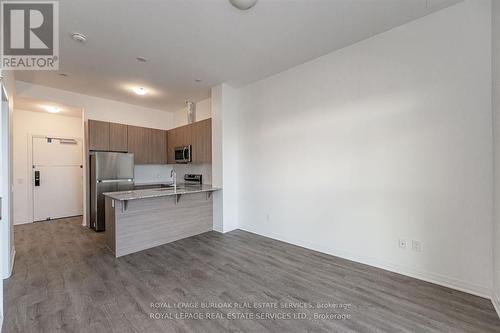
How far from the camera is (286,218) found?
149 inches

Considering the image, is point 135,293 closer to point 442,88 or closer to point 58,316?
point 58,316

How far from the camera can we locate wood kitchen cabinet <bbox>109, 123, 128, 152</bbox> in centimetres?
483

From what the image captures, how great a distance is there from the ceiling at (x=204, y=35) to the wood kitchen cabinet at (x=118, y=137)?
1.09 m

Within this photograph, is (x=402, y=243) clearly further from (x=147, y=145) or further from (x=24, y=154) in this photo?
(x=24, y=154)

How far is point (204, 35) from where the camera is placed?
Answer: 107 inches

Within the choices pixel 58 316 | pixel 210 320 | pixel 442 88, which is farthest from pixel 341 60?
pixel 58 316

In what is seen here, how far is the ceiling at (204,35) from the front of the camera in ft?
7.43

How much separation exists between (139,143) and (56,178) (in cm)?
236

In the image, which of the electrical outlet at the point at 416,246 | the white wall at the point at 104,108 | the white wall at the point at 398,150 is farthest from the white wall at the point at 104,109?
the electrical outlet at the point at 416,246

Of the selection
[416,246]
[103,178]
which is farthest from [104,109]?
[416,246]

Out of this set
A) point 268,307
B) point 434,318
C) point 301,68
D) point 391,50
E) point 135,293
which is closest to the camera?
point 434,318

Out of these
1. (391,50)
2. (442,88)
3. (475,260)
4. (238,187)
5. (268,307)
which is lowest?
(268,307)

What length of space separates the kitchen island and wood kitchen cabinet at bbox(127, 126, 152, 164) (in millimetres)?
1837

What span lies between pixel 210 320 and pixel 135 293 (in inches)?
38.0
